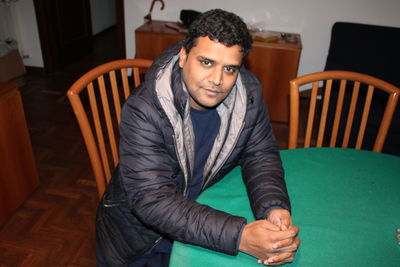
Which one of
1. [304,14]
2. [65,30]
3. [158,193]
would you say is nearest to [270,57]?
[304,14]

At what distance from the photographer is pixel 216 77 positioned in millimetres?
1170

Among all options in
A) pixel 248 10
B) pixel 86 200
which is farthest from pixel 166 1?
pixel 86 200

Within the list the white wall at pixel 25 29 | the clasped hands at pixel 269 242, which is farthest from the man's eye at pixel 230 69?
the white wall at pixel 25 29

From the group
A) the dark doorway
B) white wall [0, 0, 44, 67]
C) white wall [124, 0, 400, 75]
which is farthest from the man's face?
white wall [0, 0, 44, 67]

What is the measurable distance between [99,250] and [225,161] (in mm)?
632

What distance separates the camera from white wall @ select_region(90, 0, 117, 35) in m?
5.37

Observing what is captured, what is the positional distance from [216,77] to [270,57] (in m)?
2.03

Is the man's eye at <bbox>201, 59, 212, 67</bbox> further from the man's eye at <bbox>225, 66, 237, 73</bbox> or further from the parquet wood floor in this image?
the parquet wood floor

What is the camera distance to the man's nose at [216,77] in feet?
3.84

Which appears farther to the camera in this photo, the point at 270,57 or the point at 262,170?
the point at 270,57

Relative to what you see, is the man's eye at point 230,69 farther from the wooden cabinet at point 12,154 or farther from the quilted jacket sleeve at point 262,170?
the wooden cabinet at point 12,154

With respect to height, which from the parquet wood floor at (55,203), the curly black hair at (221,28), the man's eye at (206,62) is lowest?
the parquet wood floor at (55,203)

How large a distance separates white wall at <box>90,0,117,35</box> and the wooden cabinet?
12.2 ft

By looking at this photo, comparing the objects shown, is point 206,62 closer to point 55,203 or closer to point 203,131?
point 203,131
